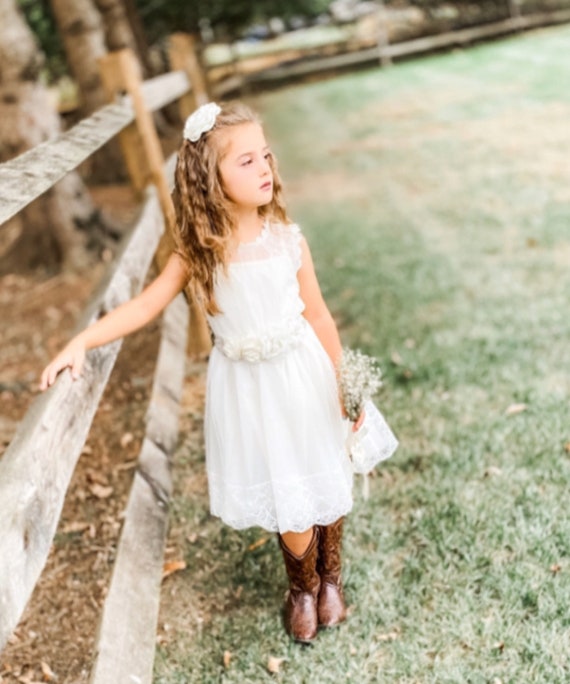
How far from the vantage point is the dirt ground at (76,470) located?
2.78 metres

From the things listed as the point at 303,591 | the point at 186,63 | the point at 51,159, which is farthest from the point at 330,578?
the point at 186,63

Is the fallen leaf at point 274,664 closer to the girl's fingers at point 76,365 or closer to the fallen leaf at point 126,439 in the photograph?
the girl's fingers at point 76,365

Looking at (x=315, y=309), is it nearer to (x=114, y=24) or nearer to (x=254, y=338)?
(x=254, y=338)

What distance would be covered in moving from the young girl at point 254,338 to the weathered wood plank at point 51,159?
0.38m

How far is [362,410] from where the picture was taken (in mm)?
2375

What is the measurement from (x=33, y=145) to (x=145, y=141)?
199cm

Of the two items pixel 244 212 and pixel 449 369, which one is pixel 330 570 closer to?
pixel 244 212

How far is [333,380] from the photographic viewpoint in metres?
2.46

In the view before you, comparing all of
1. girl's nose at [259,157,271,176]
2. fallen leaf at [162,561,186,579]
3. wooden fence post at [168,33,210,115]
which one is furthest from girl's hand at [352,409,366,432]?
wooden fence post at [168,33,210,115]

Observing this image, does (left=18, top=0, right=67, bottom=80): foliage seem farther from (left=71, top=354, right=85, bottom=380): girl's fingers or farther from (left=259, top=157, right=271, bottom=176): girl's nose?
(left=71, top=354, right=85, bottom=380): girl's fingers

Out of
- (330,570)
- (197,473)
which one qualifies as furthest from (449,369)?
(330,570)

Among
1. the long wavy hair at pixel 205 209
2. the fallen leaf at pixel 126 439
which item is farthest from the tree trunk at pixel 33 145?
the long wavy hair at pixel 205 209

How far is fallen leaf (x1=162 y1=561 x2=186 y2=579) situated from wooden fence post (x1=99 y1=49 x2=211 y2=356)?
1.36 metres

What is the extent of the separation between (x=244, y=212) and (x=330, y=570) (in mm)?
1211
